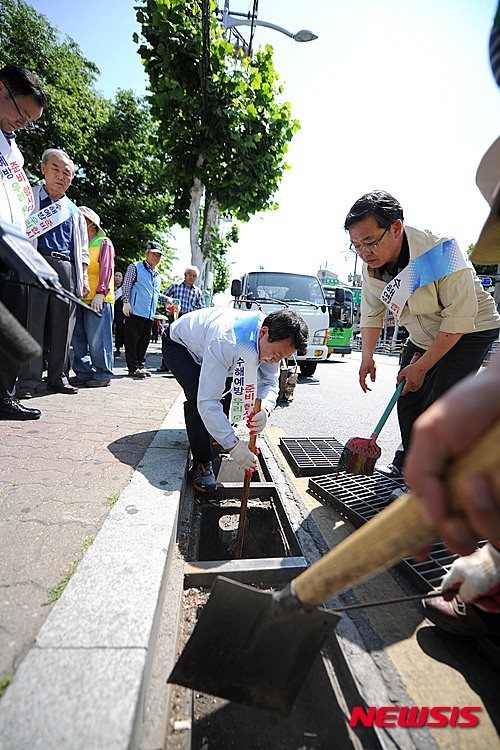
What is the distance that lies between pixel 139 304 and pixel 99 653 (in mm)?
5348

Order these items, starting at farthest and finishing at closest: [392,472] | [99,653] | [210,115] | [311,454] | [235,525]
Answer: [210,115]
[311,454]
[392,472]
[235,525]
[99,653]

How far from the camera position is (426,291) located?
90.2 inches

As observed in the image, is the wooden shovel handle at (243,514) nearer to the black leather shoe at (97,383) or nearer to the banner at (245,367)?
the banner at (245,367)

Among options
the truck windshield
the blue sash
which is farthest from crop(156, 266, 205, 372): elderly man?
the blue sash

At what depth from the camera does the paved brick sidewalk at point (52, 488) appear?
4.11 feet

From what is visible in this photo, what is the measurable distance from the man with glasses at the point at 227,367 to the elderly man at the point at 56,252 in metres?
1.51

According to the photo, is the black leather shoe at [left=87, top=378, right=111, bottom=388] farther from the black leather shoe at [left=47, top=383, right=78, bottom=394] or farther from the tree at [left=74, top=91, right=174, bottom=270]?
the tree at [left=74, top=91, right=174, bottom=270]

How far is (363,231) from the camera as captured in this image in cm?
231

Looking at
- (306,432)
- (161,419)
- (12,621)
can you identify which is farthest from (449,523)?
(306,432)

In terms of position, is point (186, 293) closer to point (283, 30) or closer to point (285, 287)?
point (285, 287)

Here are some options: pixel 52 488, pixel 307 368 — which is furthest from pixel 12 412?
pixel 307 368

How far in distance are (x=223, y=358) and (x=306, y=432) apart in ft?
6.78

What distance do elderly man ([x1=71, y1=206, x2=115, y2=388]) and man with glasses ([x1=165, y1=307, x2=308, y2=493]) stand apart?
2087mm

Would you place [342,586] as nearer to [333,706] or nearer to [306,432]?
[333,706]
